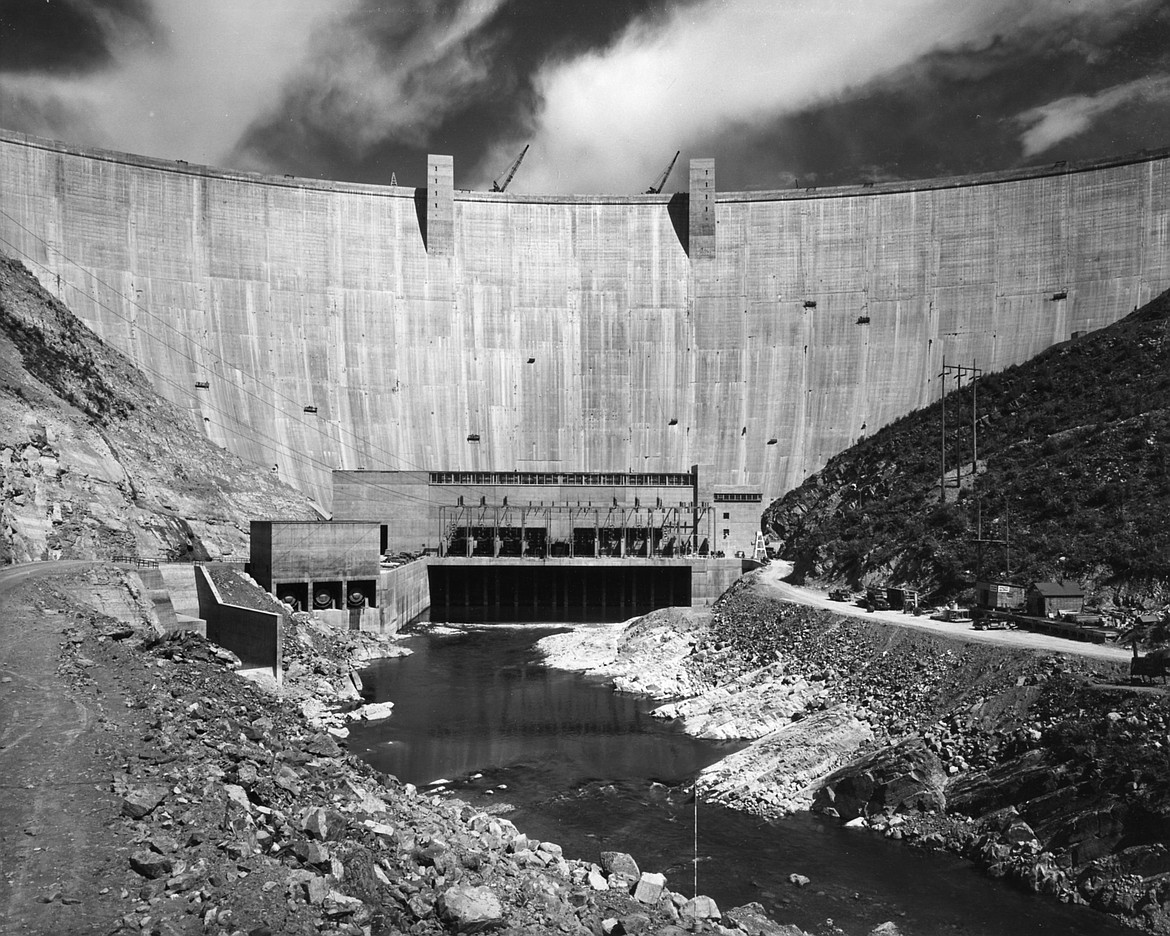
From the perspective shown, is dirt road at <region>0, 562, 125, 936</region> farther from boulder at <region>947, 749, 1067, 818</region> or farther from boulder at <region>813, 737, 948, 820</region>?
boulder at <region>947, 749, 1067, 818</region>

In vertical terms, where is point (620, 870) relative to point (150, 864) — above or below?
below

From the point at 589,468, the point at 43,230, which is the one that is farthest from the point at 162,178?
the point at 589,468

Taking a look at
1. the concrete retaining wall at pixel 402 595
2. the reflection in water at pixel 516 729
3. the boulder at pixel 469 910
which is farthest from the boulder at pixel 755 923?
the concrete retaining wall at pixel 402 595

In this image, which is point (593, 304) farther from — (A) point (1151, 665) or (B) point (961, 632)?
(A) point (1151, 665)

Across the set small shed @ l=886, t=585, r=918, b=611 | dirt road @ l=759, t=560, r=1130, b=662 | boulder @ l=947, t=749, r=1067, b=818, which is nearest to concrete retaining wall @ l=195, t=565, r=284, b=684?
dirt road @ l=759, t=560, r=1130, b=662

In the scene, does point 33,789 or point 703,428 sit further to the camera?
point 703,428

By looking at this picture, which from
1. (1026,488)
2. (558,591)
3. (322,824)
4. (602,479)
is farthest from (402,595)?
(322,824)

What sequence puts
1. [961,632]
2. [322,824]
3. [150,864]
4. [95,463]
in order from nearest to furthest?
[150,864] < [322,824] < [961,632] < [95,463]

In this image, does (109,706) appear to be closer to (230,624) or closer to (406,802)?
(406,802)
